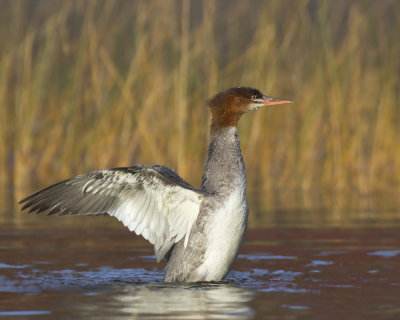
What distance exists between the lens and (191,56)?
12.8 meters

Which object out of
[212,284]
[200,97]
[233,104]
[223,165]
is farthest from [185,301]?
[200,97]

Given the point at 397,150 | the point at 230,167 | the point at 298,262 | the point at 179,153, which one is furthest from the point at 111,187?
the point at 397,150

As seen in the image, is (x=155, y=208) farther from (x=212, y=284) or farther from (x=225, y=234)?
(x=212, y=284)

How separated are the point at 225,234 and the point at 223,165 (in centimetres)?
56

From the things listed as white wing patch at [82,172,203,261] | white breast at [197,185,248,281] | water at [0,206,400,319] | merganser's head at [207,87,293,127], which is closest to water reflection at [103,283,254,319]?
water at [0,206,400,319]

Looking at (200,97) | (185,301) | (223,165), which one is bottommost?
(185,301)

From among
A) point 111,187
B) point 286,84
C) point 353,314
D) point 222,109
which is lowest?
point 353,314

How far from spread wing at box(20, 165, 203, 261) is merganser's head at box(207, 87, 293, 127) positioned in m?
0.73

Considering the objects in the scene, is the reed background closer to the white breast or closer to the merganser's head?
the merganser's head

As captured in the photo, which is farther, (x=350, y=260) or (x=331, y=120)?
(x=331, y=120)

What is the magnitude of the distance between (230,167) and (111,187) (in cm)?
90

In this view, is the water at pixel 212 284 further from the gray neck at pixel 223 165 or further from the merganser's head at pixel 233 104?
the merganser's head at pixel 233 104

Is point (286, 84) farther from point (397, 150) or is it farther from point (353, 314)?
point (353, 314)

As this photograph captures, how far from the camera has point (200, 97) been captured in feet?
42.8
